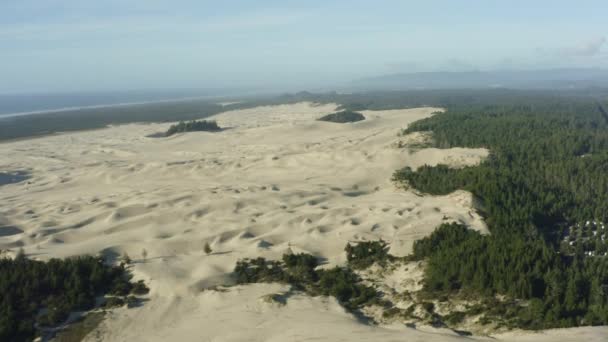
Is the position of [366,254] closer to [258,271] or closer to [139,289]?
[258,271]

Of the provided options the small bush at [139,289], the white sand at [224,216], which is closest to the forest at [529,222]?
the white sand at [224,216]

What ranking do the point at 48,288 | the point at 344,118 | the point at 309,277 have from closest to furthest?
the point at 48,288 → the point at 309,277 → the point at 344,118

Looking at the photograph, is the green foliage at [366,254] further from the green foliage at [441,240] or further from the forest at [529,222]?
the forest at [529,222]

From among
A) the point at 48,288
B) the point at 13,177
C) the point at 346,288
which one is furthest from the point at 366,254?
the point at 13,177

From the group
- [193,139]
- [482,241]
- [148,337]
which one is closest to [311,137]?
[193,139]

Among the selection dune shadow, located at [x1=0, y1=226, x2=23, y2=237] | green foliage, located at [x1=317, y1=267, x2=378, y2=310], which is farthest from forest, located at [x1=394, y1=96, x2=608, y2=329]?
dune shadow, located at [x1=0, y1=226, x2=23, y2=237]

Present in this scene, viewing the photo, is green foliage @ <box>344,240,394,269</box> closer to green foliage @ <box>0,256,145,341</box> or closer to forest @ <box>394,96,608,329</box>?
forest @ <box>394,96,608,329</box>
